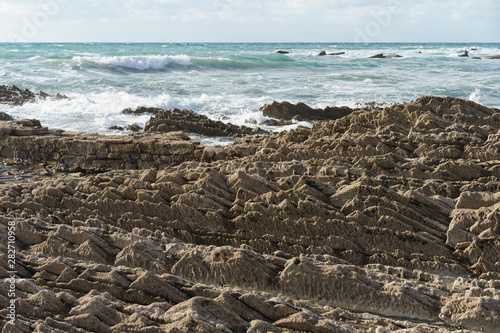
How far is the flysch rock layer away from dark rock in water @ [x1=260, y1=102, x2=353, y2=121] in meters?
6.64

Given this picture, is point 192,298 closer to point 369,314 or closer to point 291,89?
point 369,314

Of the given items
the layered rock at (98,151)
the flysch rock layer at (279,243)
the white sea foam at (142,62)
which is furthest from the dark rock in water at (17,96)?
the white sea foam at (142,62)

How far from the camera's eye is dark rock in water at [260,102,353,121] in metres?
13.8

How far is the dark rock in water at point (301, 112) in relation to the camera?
13.8 m

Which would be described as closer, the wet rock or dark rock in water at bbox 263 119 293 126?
the wet rock

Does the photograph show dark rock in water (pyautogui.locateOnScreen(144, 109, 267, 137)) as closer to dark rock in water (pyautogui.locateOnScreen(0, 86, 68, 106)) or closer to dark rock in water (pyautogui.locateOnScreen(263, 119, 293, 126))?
dark rock in water (pyautogui.locateOnScreen(263, 119, 293, 126))

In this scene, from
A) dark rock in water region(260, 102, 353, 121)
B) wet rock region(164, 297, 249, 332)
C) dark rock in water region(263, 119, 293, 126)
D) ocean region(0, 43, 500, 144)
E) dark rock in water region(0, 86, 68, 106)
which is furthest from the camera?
dark rock in water region(0, 86, 68, 106)

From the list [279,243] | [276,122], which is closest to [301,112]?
[276,122]

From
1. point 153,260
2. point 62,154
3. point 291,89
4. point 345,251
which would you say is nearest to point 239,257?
point 153,260

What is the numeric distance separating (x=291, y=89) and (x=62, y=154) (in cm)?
1373

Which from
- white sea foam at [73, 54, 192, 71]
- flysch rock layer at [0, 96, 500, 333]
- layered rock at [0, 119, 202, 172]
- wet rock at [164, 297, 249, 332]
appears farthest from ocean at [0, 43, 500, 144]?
wet rock at [164, 297, 249, 332]

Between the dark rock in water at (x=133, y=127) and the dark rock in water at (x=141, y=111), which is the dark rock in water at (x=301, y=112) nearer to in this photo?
the dark rock in water at (x=141, y=111)

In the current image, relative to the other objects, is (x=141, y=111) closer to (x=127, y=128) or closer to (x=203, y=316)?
(x=127, y=128)

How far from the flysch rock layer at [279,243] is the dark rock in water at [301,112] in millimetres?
6639
